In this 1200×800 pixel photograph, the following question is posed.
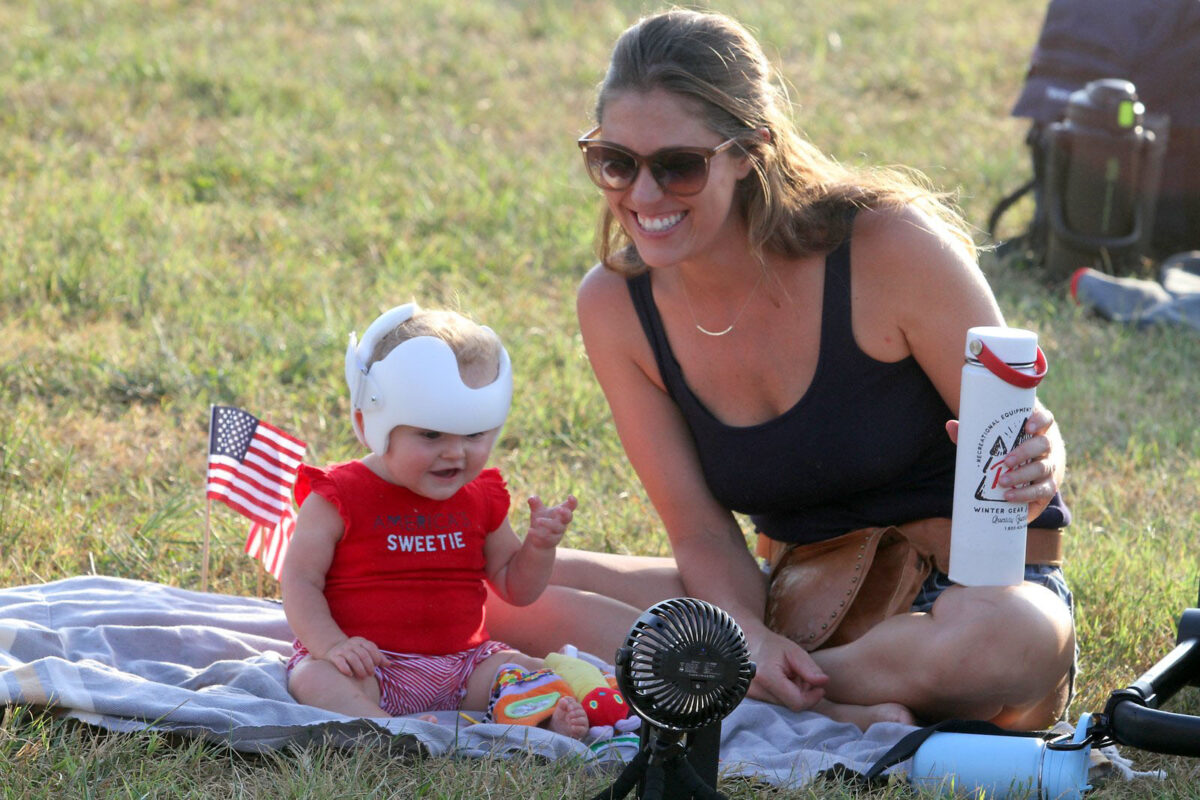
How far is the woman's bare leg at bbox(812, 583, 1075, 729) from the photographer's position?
307 cm

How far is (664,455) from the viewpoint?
3559mm

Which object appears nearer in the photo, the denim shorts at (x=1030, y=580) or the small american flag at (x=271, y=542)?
the denim shorts at (x=1030, y=580)

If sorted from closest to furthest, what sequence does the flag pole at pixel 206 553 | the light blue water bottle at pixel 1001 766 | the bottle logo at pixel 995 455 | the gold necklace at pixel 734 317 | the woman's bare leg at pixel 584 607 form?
the bottle logo at pixel 995 455, the light blue water bottle at pixel 1001 766, the gold necklace at pixel 734 317, the woman's bare leg at pixel 584 607, the flag pole at pixel 206 553

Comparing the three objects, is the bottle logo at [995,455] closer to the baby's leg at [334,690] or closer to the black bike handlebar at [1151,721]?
the black bike handlebar at [1151,721]

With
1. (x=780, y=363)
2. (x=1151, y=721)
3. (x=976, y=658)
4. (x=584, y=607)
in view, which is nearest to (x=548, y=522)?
(x=584, y=607)

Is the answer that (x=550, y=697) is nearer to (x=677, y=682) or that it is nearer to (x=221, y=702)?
(x=221, y=702)

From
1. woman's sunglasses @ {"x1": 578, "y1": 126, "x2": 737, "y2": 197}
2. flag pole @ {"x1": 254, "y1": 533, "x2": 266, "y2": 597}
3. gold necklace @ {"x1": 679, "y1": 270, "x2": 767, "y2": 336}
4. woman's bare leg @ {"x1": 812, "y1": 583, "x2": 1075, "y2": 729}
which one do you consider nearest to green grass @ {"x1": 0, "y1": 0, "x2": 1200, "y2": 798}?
flag pole @ {"x1": 254, "y1": 533, "x2": 266, "y2": 597}

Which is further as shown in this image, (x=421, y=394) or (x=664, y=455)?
(x=664, y=455)

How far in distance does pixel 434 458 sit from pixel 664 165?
82cm

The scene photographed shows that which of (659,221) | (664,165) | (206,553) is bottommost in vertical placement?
(206,553)

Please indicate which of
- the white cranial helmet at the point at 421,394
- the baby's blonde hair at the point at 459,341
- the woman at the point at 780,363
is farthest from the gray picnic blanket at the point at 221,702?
the baby's blonde hair at the point at 459,341

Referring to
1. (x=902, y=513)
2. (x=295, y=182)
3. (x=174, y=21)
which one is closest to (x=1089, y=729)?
(x=902, y=513)

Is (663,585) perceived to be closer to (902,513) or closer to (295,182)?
(902,513)

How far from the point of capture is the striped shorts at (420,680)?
328 cm
